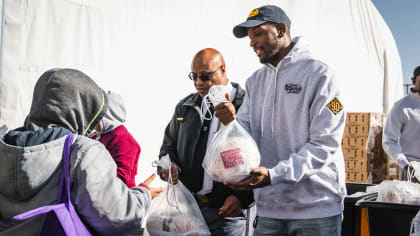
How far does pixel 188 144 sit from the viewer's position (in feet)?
7.67

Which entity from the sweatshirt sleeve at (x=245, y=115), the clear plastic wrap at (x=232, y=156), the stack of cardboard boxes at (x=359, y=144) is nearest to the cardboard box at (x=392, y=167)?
the stack of cardboard boxes at (x=359, y=144)

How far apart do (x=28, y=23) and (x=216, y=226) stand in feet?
7.42

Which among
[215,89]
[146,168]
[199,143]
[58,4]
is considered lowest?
[146,168]

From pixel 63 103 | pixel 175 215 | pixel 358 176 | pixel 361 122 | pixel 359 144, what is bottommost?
pixel 358 176

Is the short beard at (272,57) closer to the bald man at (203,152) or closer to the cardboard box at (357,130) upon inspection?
the bald man at (203,152)

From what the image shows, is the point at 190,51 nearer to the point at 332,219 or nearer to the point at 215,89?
the point at 215,89

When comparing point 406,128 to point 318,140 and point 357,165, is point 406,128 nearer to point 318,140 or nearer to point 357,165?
point 318,140

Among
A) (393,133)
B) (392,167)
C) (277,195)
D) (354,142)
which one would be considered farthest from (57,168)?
(354,142)

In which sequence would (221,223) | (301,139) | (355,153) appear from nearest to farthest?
(301,139)
(221,223)
(355,153)

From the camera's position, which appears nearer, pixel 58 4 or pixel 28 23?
pixel 28 23

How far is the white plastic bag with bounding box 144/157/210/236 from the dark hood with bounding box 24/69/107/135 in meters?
0.74

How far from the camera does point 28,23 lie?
315 centimetres

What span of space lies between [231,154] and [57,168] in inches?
26.5

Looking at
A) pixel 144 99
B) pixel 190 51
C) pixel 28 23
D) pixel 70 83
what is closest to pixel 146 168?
pixel 144 99
